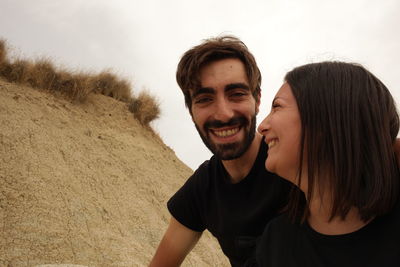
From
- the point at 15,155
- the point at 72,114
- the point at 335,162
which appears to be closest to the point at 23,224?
the point at 15,155

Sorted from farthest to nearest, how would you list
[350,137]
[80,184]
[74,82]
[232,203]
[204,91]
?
[74,82], [80,184], [204,91], [232,203], [350,137]

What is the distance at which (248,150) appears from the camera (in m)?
2.18

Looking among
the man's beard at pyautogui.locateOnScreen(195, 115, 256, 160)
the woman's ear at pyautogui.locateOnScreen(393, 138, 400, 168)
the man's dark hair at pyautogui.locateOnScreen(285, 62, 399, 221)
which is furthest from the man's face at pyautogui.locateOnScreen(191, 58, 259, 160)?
the woman's ear at pyautogui.locateOnScreen(393, 138, 400, 168)

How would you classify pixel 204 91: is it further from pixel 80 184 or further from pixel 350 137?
pixel 80 184

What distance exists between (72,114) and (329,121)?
6.91m

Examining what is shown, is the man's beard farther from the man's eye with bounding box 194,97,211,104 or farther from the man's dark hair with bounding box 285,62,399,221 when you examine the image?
the man's dark hair with bounding box 285,62,399,221

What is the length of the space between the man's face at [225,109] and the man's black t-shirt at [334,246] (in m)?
0.72

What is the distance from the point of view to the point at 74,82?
781 centimetres

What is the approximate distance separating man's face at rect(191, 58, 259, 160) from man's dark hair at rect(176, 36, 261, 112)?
4 centimetres

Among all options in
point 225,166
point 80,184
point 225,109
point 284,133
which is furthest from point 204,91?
point 80,184

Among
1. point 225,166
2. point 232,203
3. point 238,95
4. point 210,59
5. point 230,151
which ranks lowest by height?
point 232,203

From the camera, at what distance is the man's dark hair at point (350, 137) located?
125cm

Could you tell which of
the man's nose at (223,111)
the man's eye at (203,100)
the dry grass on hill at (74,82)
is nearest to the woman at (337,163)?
the man's nose at (223,111)

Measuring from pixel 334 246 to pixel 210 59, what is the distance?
4.42 feet
